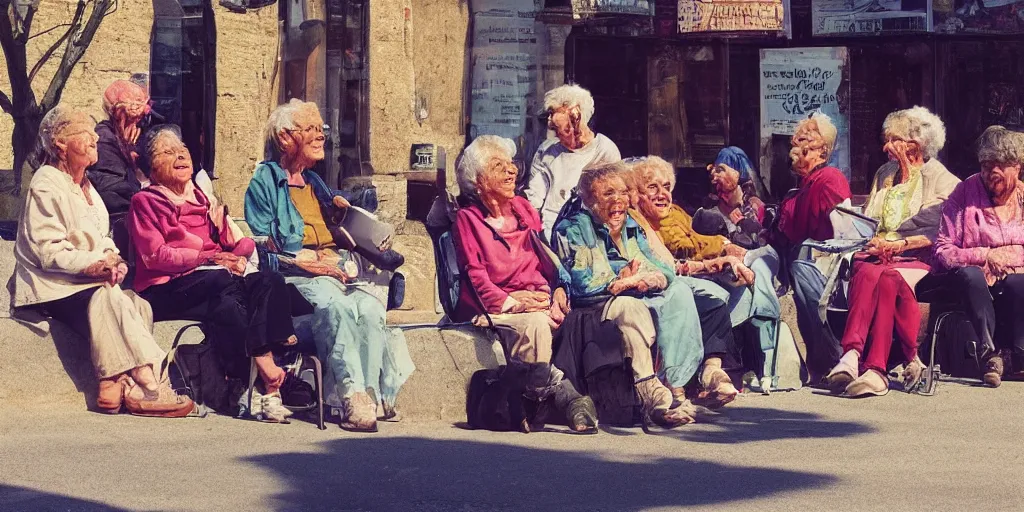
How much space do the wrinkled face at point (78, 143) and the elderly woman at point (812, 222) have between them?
4.06 metres

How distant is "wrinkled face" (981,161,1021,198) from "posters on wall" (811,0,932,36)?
16.4 ft

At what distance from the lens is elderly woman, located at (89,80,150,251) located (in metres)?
9.59

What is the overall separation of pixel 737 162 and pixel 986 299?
1609mm

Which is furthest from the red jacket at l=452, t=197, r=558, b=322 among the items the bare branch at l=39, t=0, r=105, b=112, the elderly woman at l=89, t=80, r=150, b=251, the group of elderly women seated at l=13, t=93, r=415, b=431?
the bare branch at l=39, t=0, r=105, b=112

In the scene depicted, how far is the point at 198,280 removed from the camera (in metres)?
9.05

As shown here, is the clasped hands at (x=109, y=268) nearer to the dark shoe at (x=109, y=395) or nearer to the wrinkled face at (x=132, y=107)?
the dark shoe at (x=109, y=395)

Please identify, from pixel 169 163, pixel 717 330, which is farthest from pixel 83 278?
pixel 717 330

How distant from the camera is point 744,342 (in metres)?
10.5

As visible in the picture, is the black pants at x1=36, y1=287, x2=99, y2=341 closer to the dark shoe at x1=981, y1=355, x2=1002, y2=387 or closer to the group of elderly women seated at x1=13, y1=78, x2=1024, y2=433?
the group of elderly women seated at x1=13, y1=78, x2=1024, y2=433

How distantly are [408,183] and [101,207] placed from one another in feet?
19.8

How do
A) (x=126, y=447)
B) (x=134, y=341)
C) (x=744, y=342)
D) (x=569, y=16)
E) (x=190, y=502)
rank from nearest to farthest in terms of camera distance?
(x=190, y=502) → (x=126, y=447) → (x=134, y=341) → (x=744, y=342) → (x=569, y=16)

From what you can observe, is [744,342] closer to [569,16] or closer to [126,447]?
[126,447]

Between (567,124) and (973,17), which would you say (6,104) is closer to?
(567,124)

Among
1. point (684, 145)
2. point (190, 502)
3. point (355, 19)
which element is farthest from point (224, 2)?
point (190, 502)
